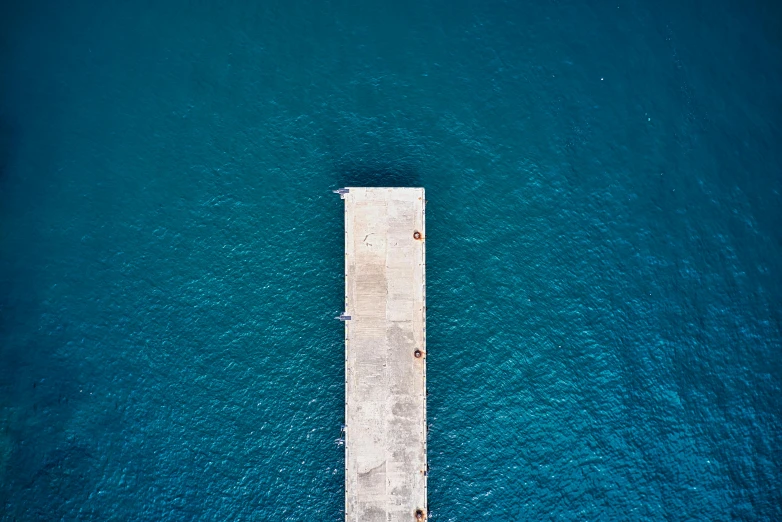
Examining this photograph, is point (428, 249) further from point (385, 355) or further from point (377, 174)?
point (385, 355)

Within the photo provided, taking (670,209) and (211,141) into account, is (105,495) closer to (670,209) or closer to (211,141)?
(211,141)

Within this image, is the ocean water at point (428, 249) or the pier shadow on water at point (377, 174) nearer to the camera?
the ocean water at point (428, 249)

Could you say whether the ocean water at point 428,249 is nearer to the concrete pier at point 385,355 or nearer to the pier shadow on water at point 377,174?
the pier shadow on water at point 377,174

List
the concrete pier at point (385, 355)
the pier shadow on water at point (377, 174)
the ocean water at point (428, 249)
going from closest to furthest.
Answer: the concrete pier at point (385, 355) < the ocean water at point (428, 249) < the pier shadow on water at point (377, 174)

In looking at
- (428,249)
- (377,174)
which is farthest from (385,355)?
(377,174)

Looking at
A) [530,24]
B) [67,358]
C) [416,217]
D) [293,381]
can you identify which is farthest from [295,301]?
[530,24]

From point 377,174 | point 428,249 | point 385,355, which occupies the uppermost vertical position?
point 377,174

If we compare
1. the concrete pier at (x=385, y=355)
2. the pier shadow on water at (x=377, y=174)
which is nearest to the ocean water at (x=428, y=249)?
the pier shadow on water at (x=377, y=174)
